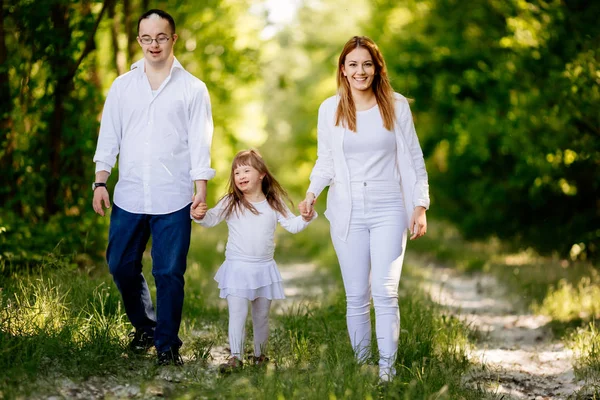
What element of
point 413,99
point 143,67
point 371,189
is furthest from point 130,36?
point 371,189

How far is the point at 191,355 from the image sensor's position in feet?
18.3

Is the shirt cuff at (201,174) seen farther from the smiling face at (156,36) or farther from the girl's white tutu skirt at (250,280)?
the smiling face at (156,36)

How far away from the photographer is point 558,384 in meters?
6.01

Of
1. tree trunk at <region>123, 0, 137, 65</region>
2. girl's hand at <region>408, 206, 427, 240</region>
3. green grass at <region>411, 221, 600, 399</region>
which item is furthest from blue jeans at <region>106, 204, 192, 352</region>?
tree trunk at <region>123, 0, 137, 65</region>

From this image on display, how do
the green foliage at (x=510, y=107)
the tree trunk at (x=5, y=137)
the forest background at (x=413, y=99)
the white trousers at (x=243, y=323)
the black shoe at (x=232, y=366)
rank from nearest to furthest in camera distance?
the black shoe at (x=232, y=366)
the white trousers at (x=243, y=323)
the tree trunk at (x=5, y=137)
the forest background at (x=413, y=99)
the green foliage at (x=510, y=107)

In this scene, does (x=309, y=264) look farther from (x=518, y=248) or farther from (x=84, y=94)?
(x=84, y=94)

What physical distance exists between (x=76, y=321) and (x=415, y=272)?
24.2ft

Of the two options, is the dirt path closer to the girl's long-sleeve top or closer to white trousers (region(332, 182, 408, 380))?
white trousers (region(332, 182, 408, 380))

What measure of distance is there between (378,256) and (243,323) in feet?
3.50

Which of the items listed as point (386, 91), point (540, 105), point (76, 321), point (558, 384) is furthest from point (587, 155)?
point (76, 321)

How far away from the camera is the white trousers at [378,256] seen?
199 inches

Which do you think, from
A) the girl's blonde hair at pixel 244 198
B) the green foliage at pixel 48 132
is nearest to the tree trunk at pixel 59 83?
the green foliage at pixel 48 132

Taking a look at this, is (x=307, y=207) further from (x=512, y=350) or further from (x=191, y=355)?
(x=512, y=350)

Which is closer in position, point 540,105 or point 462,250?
point 540,105
